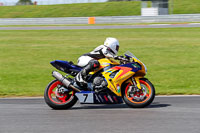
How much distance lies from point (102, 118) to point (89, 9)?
4649 centimetres

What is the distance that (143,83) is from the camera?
7.23m

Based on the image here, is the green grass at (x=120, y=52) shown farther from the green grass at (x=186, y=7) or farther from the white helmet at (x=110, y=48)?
the green grass at (x=186, y=7)

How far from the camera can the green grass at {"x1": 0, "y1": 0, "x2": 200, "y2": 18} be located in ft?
154

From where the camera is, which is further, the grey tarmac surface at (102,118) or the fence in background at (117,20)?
the fence in background at (117,20)

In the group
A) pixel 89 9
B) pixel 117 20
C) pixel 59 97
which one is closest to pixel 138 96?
pixel 59 97

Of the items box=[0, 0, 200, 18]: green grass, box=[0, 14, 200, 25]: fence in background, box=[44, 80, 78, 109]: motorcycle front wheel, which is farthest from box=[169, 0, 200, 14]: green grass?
box=[44, 80, 78, 109]: motorcycle front wheel

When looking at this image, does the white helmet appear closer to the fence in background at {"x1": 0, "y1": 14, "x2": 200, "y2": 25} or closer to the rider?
the rider

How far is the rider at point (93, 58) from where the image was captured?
710 cm

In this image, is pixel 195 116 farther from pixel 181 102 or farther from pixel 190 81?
pixel 190 81

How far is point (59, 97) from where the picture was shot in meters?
7.35

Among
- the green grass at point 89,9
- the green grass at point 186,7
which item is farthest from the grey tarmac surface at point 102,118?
the green grass at point 89,9

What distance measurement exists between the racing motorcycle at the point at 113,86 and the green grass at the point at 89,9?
125 ft

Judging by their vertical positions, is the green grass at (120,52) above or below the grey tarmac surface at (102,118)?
below

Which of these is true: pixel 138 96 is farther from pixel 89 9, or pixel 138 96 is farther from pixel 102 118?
pixel 89 9
